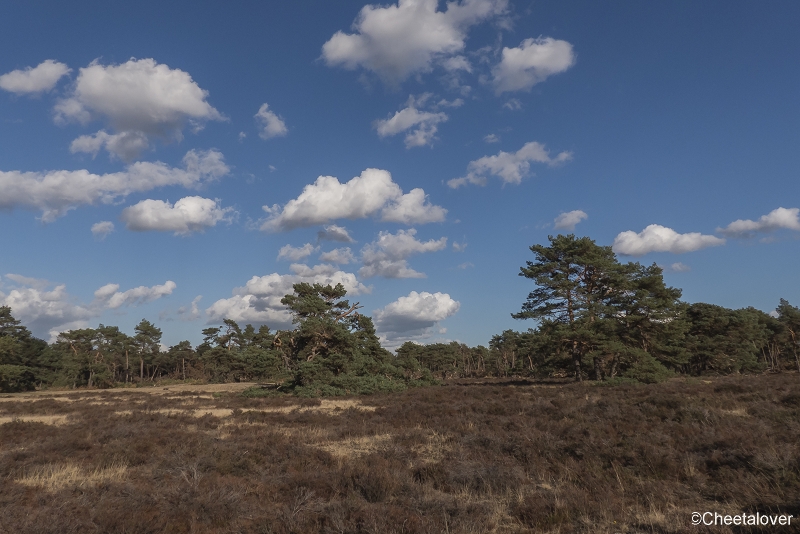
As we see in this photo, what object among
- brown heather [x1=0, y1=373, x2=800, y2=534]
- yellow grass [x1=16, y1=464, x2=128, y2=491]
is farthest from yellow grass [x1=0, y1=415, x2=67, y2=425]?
yellow grass [x1=16, y1=464, x2=128, y2=491]

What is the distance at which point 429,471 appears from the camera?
27.7 ft

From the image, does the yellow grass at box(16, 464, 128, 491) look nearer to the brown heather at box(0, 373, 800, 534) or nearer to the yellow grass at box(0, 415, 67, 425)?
the brown heather at box(0, 373, 800, 534)

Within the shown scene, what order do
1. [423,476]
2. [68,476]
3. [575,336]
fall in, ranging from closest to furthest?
[423,476] → [68,476] → [575,336]

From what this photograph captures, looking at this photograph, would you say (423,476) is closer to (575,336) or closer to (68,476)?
(68,476)

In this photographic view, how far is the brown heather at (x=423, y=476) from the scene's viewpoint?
5.76 m

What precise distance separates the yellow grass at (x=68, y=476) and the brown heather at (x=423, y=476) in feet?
0.13

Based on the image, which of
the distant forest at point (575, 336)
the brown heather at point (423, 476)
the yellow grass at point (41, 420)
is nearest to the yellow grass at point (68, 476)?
the brown heather at point (423, 476)

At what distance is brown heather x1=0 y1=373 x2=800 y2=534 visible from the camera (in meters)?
5.76

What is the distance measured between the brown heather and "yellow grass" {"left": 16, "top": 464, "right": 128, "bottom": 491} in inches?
1.6

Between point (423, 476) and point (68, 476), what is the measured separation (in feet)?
24.7

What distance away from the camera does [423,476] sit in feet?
26.9

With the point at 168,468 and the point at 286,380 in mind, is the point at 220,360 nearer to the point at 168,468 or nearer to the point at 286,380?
the point at 286,380

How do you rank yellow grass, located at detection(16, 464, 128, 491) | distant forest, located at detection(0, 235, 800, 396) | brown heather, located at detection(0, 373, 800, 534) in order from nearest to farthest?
1. brown heather, located at detection(0, 373, 800, 534)
2. yellow grass, located at detection(16, 464, 128, 491)
3. distant forest, located at detection(0, 235, 800, 396)

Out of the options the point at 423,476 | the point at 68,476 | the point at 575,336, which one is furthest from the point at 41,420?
the point at 575,336
